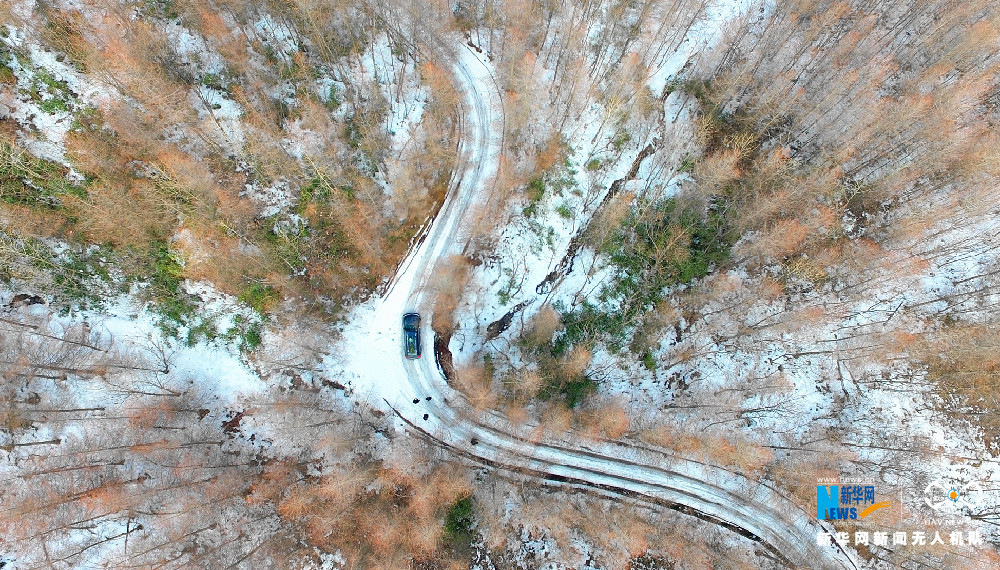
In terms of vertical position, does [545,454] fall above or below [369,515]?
above

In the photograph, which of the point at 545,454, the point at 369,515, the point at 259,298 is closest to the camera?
the point at 369,515

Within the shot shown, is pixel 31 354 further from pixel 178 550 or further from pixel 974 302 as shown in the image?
pixel 974 302

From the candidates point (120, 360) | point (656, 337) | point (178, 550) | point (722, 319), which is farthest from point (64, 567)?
point (722, 319)

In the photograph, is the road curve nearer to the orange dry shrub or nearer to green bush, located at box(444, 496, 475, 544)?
green bush, located at box(444, 496, 475, 544)

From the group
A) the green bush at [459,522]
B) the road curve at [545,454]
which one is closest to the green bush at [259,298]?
the road curve at [545,454]

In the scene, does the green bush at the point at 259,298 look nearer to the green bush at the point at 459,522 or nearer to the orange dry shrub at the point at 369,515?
the orange dry shrub at the point at 369,515

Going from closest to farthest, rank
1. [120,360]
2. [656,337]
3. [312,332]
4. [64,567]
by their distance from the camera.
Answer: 1. [64,567]
2. [120,360]
3. [312,332]
4. [656,337]

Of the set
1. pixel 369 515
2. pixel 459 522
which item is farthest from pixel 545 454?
pixel 369 515

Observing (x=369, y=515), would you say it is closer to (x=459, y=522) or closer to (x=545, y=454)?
(x=459, y=522)

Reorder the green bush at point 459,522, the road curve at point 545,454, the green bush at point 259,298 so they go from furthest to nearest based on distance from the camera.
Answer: the road curve at point 545,454 < the green bush at point 259,298 < the green bush at point 459,522

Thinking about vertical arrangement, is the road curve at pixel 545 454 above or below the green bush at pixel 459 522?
above

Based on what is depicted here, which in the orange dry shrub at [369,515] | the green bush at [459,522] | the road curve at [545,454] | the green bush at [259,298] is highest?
the road curve at [545,454]
